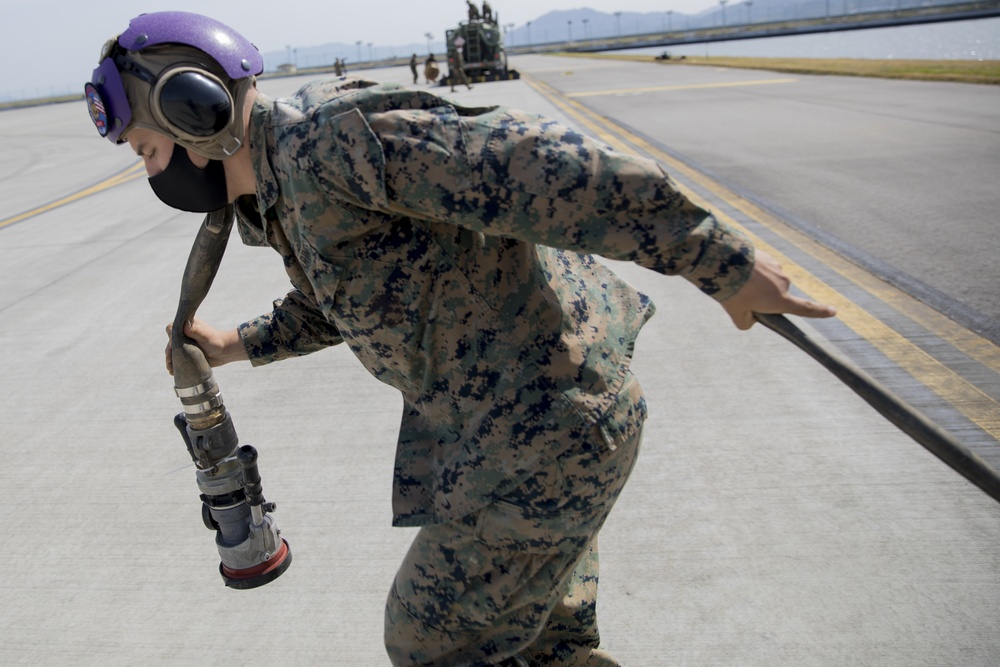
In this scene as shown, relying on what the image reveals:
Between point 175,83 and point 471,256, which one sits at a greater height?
point 175,83

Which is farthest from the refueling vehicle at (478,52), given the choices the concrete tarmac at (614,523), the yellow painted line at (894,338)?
the concrete tarmac at (614,523)

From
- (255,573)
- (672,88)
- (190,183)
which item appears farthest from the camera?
(672,88)

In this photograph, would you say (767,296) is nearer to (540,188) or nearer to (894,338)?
(540,188)

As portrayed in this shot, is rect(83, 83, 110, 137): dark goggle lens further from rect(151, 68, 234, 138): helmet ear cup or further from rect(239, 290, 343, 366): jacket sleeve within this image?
rect(239, 290, 343, 366): jacket sleeve

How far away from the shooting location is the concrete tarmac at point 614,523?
2414 millimetres

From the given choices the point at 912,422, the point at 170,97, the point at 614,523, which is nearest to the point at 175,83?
the point at 170,97

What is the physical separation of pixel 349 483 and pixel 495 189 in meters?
2.17

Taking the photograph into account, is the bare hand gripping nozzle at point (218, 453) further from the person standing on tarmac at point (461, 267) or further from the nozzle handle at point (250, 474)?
the person standing on tarmac at point (461, 267)

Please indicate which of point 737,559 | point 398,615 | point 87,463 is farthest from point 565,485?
point 87,463

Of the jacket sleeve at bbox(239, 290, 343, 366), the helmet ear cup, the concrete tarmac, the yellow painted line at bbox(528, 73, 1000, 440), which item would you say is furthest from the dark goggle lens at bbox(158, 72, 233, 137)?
the concrete tarmac

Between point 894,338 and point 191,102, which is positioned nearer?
point 191,102

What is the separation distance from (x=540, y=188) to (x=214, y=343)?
109cm

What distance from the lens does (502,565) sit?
5.47 feet

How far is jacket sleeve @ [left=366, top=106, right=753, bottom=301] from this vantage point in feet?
4.48
